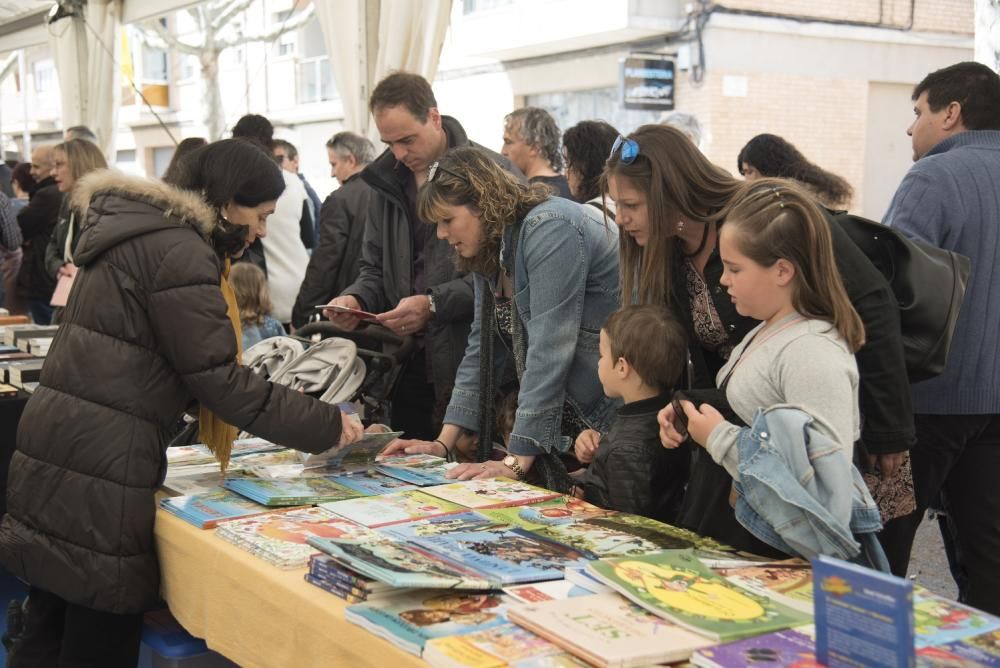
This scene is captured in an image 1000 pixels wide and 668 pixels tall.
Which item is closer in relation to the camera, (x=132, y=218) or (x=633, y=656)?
(x=633, y=656)

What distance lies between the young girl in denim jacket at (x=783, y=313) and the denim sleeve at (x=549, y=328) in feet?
2.15

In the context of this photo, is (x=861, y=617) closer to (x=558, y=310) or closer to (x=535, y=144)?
(x=558, y=310)

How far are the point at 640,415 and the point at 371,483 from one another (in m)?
0.66

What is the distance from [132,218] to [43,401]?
444 mm

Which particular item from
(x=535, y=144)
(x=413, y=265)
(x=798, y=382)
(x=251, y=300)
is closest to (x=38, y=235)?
(x=251, y=300)

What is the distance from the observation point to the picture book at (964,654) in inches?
55.1

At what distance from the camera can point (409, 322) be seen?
3152 mm

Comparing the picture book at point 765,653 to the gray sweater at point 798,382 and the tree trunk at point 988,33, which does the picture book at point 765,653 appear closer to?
the gray sweater at point 798,382

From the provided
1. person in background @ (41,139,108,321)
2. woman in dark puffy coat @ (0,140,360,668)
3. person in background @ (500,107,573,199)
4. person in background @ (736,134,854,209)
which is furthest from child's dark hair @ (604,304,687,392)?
person in background @ (41,139,108,321)

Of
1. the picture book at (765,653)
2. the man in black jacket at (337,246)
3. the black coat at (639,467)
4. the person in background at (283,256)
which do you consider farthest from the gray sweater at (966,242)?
the person in background at (283,256)

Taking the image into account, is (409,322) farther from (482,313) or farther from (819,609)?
A: (819,609)

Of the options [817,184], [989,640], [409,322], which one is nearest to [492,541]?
[989,640]

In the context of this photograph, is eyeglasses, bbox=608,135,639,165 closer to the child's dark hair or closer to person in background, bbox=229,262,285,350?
the child's dark hair

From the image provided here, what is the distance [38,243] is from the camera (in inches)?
267
